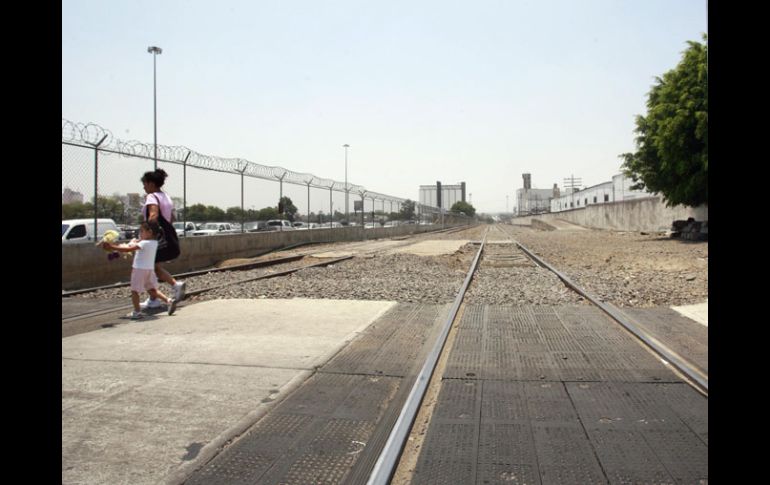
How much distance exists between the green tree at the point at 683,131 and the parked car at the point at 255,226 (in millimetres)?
19696

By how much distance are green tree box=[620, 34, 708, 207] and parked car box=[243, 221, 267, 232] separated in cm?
1970

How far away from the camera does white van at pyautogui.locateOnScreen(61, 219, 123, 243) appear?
13969 mm

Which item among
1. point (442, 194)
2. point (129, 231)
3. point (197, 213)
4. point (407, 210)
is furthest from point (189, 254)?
point (442, 194)

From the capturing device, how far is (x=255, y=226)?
22422 mm

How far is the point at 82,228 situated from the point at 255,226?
27.7 ft

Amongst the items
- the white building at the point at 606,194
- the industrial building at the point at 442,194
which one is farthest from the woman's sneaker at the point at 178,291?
the industrial building at the point at 442,194

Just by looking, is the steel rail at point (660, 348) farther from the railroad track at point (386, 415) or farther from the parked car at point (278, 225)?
the parked car at point (278, 225)

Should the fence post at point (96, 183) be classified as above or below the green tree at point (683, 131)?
below

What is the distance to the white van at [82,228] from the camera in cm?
1397

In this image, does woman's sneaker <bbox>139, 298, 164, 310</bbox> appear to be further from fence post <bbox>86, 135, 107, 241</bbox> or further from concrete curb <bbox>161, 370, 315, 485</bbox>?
fence post <bbox>86, 135, 107, 241</bbox>

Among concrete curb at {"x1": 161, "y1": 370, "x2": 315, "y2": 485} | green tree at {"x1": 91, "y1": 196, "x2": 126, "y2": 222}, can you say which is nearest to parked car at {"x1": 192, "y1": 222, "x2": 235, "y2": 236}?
green tree at {"x1": 91, "y1": 196, "x2": 126, "y2": 222}
